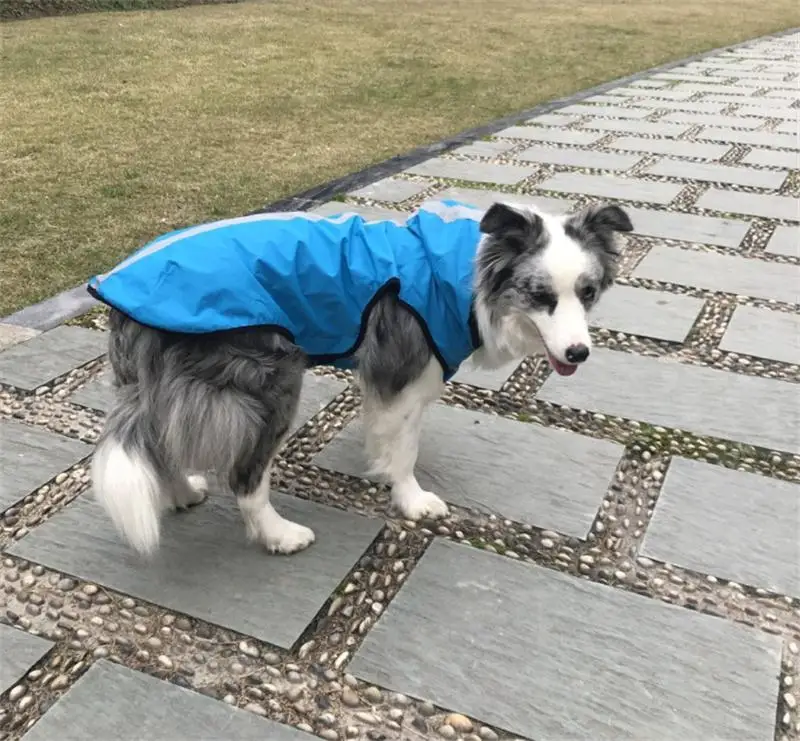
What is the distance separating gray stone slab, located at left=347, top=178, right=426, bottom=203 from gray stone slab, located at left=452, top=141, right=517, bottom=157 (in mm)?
1187

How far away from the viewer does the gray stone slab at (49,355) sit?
12.0 ft

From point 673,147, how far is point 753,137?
41.4 inches

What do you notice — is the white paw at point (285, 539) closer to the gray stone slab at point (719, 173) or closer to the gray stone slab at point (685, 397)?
the gray stone slab at point (685, 397)

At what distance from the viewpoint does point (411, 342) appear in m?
2.75

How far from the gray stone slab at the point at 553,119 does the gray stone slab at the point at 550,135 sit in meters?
0.24

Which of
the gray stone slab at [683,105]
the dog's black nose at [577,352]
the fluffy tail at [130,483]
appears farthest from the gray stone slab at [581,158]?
Answer: the fluffy tail at [130,483]

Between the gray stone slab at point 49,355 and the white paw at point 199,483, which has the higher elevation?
the white paw at point 199,483

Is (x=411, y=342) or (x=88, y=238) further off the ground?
(x=411, y=342)

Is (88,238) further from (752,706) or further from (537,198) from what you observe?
(752,706)

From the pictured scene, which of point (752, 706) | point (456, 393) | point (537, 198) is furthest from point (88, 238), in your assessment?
point (752, 706)

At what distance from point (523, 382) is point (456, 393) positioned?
13.3 inches

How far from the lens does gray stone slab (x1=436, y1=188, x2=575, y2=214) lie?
19.7ft

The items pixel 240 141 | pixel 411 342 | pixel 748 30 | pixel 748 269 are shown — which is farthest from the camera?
pixel 748 30

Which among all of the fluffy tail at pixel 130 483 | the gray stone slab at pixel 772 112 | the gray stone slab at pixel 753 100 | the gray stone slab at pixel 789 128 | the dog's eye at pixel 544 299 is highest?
the dog's eye at pixel 544 299
